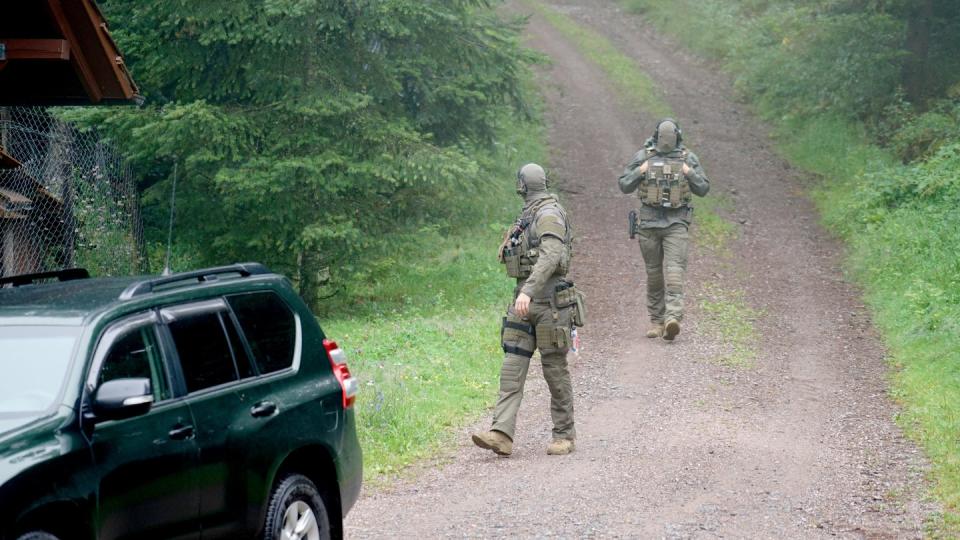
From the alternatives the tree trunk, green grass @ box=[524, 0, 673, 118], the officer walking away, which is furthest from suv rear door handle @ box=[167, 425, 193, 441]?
green grass @ box=[524, 0, 673, 118]

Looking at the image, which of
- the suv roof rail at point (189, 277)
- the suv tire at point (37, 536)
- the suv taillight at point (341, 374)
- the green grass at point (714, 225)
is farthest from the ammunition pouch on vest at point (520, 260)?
the green grass at point (714, 225)

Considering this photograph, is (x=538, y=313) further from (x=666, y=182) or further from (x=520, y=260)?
(x=666, y=182)

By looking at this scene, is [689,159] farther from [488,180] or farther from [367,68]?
[367,68]

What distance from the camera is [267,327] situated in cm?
580

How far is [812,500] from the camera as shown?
7539mm

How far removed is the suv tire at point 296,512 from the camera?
17.7 feet

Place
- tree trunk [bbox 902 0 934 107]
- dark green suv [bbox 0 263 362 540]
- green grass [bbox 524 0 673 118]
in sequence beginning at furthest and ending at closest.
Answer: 1. green grass [bbox 524 0 673 118]
2. tree trunk [bbox 902 0 934 107]
3. dark green suv [bbox 0 263 362 540]

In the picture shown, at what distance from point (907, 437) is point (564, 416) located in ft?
9.36

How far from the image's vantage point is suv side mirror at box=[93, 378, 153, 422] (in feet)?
14.3

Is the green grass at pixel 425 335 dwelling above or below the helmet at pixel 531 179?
below

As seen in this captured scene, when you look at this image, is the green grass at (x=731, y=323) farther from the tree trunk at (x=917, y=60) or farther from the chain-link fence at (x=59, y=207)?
the tree trunk at (x=917, y=60)

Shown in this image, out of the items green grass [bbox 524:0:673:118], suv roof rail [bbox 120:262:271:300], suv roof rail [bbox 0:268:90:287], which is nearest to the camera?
suv roof rail [bbox 120:262:271:300]

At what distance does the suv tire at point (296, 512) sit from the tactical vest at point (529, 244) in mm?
3270

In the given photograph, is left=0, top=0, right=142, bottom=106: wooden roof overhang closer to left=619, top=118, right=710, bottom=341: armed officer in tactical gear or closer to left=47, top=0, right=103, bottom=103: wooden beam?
left=47, top=0, right=103, bottom=103: wooden beam
